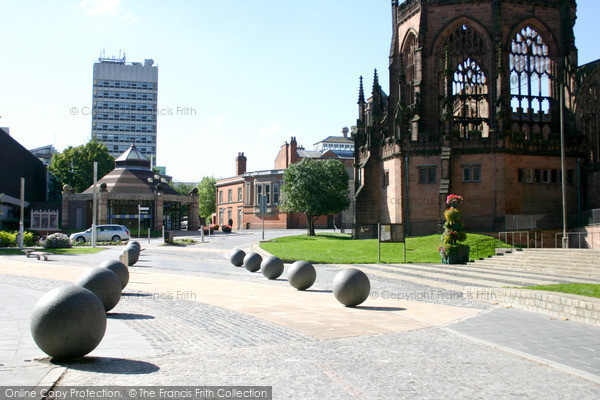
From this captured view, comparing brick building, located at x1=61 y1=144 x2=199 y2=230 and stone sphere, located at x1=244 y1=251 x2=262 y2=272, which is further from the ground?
brick building, located at x1=61 y1=144 x2=199 y2=230

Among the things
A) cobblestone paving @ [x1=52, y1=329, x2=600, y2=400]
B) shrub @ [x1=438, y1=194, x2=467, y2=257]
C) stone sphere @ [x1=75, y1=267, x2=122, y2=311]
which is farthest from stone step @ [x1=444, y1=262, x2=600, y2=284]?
stone sphere @ [x1=75, y1=267, x2=122, y2=311]

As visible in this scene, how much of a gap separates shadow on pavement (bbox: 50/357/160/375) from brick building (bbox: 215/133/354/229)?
205ft

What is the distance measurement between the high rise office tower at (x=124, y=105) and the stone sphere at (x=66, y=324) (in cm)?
12127

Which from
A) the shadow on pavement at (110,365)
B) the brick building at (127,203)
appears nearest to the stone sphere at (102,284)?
the shadow on pavement at (110,365)

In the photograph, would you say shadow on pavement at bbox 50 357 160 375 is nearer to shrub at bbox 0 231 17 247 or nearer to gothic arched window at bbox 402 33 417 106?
shrub at bbox 0 231 17 247

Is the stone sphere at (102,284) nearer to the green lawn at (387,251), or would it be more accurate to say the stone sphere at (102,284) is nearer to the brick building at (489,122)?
the green lawn at (387,251)

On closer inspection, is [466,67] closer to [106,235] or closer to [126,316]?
[106,235]

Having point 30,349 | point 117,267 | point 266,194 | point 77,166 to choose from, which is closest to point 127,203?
point 266,194

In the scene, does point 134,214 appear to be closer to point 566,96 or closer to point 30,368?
point 566,96

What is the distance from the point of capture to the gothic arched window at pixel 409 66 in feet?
146

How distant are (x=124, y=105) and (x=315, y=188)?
84438 mm

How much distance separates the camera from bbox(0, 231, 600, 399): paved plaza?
566 cm

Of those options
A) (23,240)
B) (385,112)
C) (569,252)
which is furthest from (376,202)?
(23,240)

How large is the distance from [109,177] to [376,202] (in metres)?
37.7
